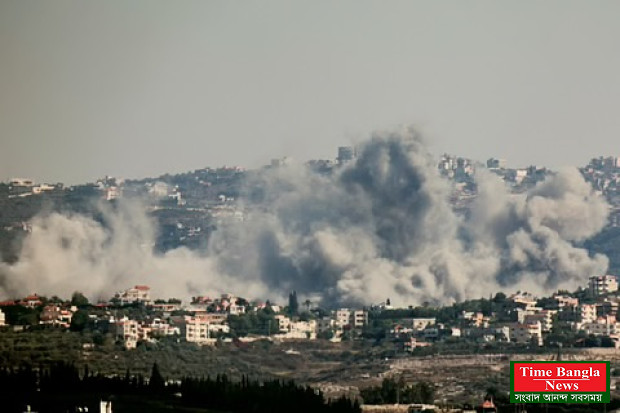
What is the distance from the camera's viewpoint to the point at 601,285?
429 ft

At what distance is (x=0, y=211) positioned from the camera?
122 m

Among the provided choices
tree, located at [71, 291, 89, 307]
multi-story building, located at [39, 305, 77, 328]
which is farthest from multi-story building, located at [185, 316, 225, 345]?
multi-story building, located at [39, 305, 77, 328]

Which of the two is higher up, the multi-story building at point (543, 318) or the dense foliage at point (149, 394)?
the multi-story building at point (543, 318)

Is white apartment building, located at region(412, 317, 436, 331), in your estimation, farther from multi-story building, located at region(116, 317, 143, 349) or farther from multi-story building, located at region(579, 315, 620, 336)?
multi-story building, located at region(116, 317, 143, 349)

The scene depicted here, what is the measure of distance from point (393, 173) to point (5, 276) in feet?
143

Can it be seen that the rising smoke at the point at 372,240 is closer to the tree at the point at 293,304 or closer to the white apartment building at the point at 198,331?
the tree at the point at 293,304

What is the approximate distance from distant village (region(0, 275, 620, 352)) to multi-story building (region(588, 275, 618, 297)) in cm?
7

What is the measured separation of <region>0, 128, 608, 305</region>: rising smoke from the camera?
136 m

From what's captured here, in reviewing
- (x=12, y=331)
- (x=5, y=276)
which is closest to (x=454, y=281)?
(x=5, y=276)

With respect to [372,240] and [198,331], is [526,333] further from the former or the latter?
[372,240]

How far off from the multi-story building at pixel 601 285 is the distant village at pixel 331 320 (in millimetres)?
73

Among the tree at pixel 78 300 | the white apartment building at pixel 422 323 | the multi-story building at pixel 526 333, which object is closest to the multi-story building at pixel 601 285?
the white apartment building at pixel 422 323

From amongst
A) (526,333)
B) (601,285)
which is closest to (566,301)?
(601,285)

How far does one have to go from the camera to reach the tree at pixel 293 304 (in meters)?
122
